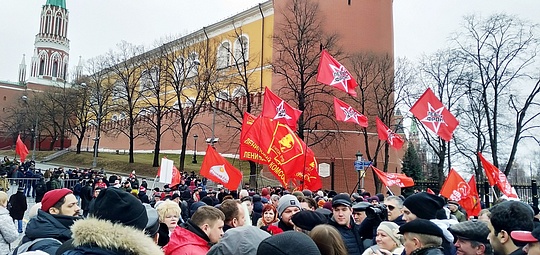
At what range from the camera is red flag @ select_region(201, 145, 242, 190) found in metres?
11.5

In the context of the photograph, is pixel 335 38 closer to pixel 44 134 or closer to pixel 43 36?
pixel 44 134

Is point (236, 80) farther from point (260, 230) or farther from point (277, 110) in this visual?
point (260, 230)

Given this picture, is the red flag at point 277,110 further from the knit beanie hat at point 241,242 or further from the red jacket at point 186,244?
the knit beanie hat at point 241,242

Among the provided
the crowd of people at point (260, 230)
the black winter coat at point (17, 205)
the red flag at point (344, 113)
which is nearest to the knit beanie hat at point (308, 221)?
the crowd of people at point (260, 230)

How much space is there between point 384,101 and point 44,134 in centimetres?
6149

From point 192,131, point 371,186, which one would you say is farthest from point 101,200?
point 192,131

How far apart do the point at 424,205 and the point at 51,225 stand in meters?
3.79

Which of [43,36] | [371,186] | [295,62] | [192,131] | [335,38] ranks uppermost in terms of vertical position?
[43,36]

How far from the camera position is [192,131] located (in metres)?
50.8

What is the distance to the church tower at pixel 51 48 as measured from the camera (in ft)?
291

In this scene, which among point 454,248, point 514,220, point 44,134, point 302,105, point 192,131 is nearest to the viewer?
point 514,220

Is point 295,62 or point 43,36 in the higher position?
point 43,36

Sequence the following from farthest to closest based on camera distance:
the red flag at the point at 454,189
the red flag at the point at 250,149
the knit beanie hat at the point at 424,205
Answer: the red flag at the point at 250,149
the red flag at the point at 454,189
the knit beanie hat at the point at 424,205

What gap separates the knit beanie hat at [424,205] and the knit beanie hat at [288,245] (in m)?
2.94
